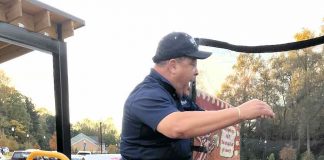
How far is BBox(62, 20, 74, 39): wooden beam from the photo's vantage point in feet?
13.0

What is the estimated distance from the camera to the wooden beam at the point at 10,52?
176 inches

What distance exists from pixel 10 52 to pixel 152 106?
3356 mm

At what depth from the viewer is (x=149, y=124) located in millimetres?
1674

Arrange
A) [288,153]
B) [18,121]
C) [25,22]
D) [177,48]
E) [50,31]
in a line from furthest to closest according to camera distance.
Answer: [18,121] < [50,31] < [25,22] < [288,153] < [177,48]

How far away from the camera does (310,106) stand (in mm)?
2299

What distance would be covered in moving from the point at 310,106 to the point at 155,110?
0.99 metres

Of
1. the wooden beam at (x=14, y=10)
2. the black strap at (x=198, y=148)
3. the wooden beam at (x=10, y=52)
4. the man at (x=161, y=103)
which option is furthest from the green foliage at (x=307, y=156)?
the wooden beam at (x=10, y=52)

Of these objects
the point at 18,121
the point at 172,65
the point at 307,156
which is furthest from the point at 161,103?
the point at 18,121

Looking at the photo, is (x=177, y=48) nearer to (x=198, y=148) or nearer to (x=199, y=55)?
(x=199, y=55)

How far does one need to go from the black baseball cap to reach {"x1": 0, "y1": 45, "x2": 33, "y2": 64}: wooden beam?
281cm

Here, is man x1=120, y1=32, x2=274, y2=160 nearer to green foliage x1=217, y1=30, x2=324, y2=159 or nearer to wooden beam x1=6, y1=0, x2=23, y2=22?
green foliage x1=217, y1=30, x2=324, y2=159

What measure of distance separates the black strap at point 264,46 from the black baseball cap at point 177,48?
266 mm

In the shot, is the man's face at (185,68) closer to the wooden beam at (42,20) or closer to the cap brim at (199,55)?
the cap brim at (199,55)

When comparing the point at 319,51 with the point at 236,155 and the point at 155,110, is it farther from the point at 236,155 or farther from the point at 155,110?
the point at 155,110
